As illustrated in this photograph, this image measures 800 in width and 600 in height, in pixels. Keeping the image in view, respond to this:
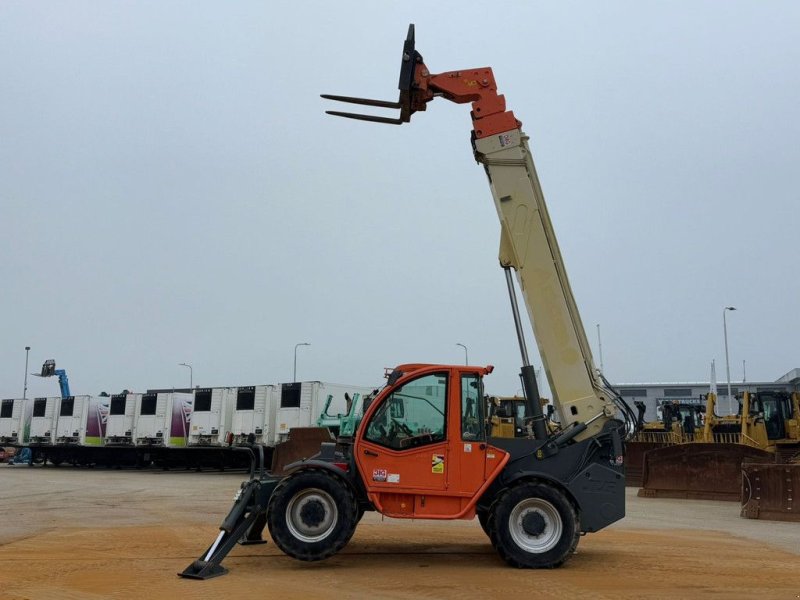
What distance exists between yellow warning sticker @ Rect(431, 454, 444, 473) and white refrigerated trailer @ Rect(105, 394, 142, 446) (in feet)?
97.5

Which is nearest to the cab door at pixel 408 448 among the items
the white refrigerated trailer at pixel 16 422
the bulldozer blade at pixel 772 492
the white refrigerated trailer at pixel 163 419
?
the bulldozer blade at pixel 772 492

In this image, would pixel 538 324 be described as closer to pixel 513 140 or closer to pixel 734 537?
pixel 513 140

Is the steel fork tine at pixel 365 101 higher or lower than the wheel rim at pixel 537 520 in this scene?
higher

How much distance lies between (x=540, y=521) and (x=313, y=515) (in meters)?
2.61

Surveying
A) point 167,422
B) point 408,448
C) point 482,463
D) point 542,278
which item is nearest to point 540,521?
point 482,463

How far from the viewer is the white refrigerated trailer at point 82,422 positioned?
121 feet

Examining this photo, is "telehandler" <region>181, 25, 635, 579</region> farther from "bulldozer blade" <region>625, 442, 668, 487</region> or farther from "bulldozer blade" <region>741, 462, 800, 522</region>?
"bulldozer blade" <region>625, 442, 668, 487</region>

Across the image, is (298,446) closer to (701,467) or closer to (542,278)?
(701,467)

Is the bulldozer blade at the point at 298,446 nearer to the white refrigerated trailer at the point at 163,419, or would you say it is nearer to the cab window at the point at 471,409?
Answer: the white refrigerated trailer at the point at 163,419

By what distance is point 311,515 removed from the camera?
8156mm

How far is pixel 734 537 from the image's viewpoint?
439 inches

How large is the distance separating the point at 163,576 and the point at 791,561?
7470 mm

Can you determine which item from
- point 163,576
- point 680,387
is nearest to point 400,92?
point 163,576

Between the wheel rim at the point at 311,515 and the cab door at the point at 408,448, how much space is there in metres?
0.50
